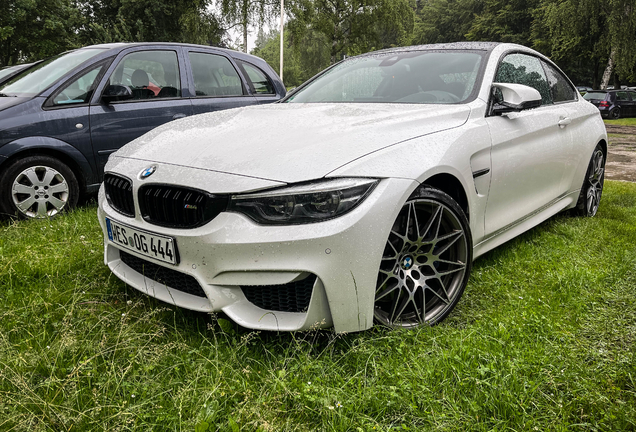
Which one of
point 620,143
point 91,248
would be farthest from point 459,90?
point 620,143

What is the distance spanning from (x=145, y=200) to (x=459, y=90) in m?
1.93

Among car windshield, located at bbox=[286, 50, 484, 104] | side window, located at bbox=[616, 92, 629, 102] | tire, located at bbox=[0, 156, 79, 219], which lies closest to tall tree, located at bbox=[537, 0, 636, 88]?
side window, located at bbox=[616, 92, 629, 102]

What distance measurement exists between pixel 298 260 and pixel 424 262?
77 centimetres

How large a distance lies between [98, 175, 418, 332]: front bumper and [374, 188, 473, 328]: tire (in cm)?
16

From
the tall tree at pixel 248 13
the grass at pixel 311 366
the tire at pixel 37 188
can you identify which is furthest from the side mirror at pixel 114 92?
the tall tree at pixel 248 13

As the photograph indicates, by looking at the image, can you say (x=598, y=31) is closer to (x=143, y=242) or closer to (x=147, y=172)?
(x=147, y=172)

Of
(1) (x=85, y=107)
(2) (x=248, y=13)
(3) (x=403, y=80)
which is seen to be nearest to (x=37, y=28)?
(2) (x=248, y=13)

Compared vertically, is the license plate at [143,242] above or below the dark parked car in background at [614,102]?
above

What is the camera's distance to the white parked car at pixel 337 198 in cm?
191

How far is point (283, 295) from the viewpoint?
198 cm

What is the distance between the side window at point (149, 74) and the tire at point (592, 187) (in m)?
4.05

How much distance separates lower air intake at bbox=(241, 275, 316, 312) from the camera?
76.7 inches

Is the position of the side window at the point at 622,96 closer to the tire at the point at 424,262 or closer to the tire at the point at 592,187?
the tire at the point at 592,187

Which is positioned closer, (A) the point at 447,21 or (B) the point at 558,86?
(B) the point at 558,86
